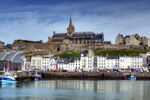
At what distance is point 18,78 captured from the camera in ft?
211

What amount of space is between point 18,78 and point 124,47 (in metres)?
40.2

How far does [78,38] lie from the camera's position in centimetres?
10731

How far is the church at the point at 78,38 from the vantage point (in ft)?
344

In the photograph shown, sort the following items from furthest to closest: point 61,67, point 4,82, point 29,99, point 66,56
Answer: point 66,56 < point 61,67 < point 4,82 < point 29,99

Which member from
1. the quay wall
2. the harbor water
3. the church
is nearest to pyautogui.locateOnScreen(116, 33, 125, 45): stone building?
the church

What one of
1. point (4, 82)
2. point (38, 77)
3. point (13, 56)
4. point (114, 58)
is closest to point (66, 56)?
point (114, 58)

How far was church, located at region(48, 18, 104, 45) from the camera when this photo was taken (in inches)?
4126

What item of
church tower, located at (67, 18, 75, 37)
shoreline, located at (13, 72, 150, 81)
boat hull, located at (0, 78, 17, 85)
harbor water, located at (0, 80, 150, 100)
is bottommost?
harbor water, located at (0, 80, 150, 100)

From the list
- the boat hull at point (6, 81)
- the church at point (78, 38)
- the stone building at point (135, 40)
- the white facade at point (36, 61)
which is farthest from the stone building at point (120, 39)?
the boat hull at point (6, 81)

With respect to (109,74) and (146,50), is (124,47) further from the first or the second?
(109,74)

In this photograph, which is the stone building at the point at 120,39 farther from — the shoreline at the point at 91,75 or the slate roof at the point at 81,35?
the shoreline at the point at 91,75

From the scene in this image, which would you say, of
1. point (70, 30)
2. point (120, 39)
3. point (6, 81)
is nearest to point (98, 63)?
point (120, 39)

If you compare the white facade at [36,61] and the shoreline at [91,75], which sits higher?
the white facade at [36,61]

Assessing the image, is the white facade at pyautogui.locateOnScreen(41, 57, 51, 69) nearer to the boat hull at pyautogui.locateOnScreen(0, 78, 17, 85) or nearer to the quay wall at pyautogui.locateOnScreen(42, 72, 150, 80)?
the quay wall at pyautogui.locateOnScreen(42, 72, 150, 80)
